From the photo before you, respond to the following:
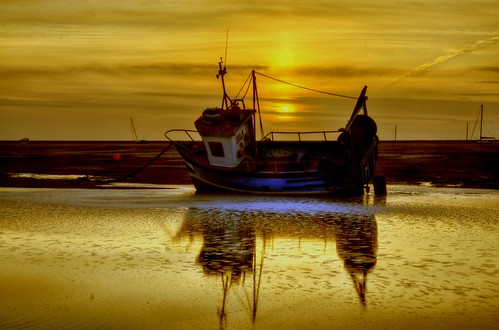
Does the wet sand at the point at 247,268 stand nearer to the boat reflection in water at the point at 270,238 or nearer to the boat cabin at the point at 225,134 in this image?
the boat reflection in water at the point at 270,238

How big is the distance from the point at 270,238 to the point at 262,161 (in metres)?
14.5

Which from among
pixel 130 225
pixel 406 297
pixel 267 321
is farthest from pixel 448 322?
pixel 130 225

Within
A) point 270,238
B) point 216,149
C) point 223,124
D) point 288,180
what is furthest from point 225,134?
point 270,238

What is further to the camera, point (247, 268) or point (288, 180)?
point (288, 180)

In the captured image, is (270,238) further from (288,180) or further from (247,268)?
(288,180)

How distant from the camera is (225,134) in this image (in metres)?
28.4

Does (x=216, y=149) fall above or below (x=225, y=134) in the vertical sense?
below

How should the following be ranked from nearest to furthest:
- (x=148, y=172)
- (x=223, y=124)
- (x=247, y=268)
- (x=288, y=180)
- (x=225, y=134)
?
(x=247, y=268) → (x=288, y=180) → (x=225, y=134) → (x=223, y=124) → (x=148, y=172)

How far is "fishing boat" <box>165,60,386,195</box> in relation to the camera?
27.6 metres

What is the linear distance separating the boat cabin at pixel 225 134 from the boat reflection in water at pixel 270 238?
431cm

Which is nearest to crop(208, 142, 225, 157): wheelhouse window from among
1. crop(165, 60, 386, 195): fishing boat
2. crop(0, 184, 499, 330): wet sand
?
crop(165, 60, 386, 195): fishing boat

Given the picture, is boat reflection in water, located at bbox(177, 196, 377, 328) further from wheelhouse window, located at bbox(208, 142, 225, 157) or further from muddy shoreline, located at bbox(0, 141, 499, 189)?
muddy shoreline, located at bbox(0, 141, 499, 189)

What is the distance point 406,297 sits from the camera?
10.1 meters

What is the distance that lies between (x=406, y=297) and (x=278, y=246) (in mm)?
4936
